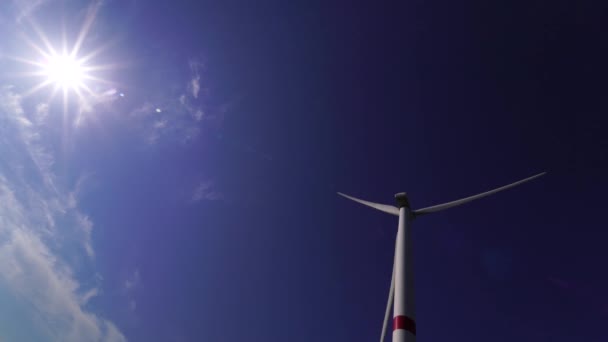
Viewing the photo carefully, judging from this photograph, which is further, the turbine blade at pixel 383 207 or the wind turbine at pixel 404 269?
the turbine blade at pixel 383 207

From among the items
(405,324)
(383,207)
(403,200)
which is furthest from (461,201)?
(405,324)

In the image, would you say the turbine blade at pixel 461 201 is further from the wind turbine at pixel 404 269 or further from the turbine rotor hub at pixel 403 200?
the turbine rotor hub at pixel 403 200

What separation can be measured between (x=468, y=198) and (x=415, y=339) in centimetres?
2019

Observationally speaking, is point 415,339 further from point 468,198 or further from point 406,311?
point 468,198

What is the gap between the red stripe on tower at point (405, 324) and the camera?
2570 cm

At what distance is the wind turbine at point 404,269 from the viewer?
84.9 feet

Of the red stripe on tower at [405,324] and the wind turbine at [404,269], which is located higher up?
the wind turbine at [404,269]

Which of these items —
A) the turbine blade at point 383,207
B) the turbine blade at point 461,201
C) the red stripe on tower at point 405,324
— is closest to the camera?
the red stripe on tower at point 405,324

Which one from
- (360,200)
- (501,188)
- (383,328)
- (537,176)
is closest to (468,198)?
(501,188)

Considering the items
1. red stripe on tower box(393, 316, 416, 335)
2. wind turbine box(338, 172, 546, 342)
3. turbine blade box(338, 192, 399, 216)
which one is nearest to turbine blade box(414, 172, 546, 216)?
wind turbine box(338, 172, 546, 342)

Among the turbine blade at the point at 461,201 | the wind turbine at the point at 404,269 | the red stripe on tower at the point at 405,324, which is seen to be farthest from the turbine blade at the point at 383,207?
the red stripe on tower at the point at 405,324

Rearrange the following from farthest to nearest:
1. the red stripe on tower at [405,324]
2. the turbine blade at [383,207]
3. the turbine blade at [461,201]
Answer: the turbine blade at [383,207] < the turbine blade at [461,201] < the red stripe on tower at [405,324]

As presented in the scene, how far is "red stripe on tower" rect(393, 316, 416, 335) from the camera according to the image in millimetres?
25703

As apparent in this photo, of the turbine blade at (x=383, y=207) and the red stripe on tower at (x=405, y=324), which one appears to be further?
the turbine blade at (x=383, y=207)
